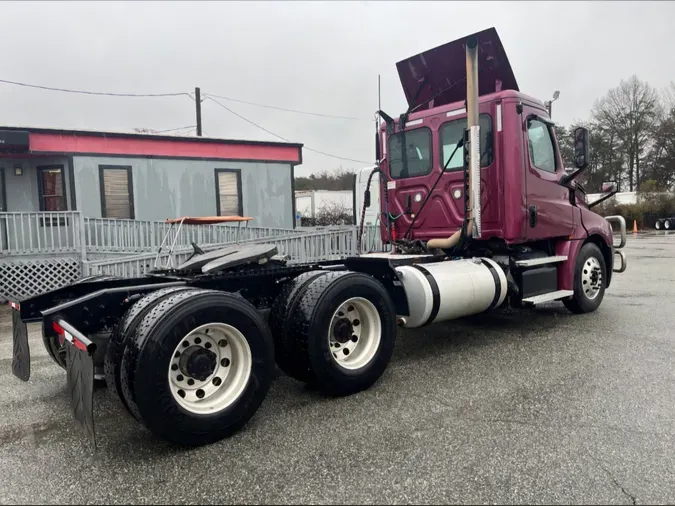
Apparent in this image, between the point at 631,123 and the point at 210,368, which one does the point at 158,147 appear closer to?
the point at 210,368

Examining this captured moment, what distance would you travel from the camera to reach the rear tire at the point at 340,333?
3.91 meters

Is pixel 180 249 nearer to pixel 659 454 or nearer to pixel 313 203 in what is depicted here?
pixel 659 454

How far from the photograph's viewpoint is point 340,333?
423 cm

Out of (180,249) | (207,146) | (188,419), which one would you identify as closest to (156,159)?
(207,146)

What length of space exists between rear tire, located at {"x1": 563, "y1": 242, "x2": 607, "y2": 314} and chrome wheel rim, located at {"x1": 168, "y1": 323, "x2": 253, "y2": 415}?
5096 millimetres

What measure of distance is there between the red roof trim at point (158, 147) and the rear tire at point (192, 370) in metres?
11.2

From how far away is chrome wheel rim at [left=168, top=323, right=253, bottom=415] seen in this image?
3.29 m

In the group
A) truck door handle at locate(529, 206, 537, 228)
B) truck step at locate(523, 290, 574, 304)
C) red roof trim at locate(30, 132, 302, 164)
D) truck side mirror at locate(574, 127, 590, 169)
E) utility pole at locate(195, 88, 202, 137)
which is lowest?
truck step at locate(523, 290, 574, 304)

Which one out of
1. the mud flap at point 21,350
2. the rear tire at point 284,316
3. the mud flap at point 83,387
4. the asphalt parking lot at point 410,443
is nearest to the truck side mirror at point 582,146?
the asphalt parking lot at point 410,443

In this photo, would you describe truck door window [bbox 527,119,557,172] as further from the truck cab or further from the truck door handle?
the truck door handle

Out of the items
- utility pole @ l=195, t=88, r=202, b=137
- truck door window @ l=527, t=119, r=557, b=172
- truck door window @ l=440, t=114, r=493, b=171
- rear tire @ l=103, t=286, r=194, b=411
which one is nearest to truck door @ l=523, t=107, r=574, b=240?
truck door window @ l=527, t=119, r=557, b=172

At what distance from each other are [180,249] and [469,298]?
8580mm

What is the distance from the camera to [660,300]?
8.28m

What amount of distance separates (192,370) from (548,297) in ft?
15.2
